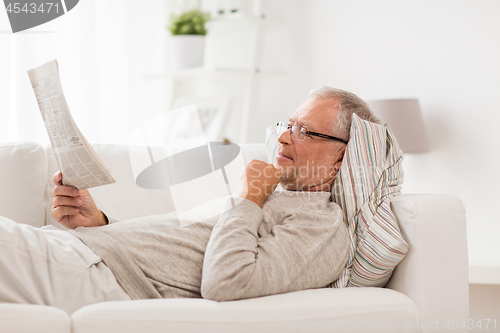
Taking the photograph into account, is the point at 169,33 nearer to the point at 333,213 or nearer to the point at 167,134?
the point at 167,134

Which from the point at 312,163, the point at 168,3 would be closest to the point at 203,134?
the point at 168,3

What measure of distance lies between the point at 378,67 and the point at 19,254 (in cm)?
201

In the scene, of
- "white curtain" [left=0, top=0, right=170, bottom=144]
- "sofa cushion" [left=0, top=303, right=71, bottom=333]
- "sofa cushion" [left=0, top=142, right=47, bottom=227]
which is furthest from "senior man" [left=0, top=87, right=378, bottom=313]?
"white curtain" [left=0, top=0, right=170, bottom=144]

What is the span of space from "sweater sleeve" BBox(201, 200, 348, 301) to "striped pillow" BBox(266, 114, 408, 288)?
56mm

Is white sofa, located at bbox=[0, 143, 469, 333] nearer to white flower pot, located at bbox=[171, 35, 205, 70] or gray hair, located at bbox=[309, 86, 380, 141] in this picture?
gray hair, located at bbox=[309, 86, 380, 141]

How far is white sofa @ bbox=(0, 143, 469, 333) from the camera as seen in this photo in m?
0.90

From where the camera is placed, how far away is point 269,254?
106cm

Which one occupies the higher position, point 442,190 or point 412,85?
point 412,85

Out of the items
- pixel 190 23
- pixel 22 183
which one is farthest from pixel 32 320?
pixel 190 23

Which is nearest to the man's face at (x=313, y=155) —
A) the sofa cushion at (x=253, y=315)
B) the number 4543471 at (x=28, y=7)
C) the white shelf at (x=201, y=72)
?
the sofa cushion at (x=253, y=315)

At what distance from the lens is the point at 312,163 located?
1402 mm

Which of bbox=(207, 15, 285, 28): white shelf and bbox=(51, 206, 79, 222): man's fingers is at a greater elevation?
bbox=(207, 15, 285, 28): white shelf

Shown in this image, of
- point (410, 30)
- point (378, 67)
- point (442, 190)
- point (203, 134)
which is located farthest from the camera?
point (203, 134)

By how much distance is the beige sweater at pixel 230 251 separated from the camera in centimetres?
101
